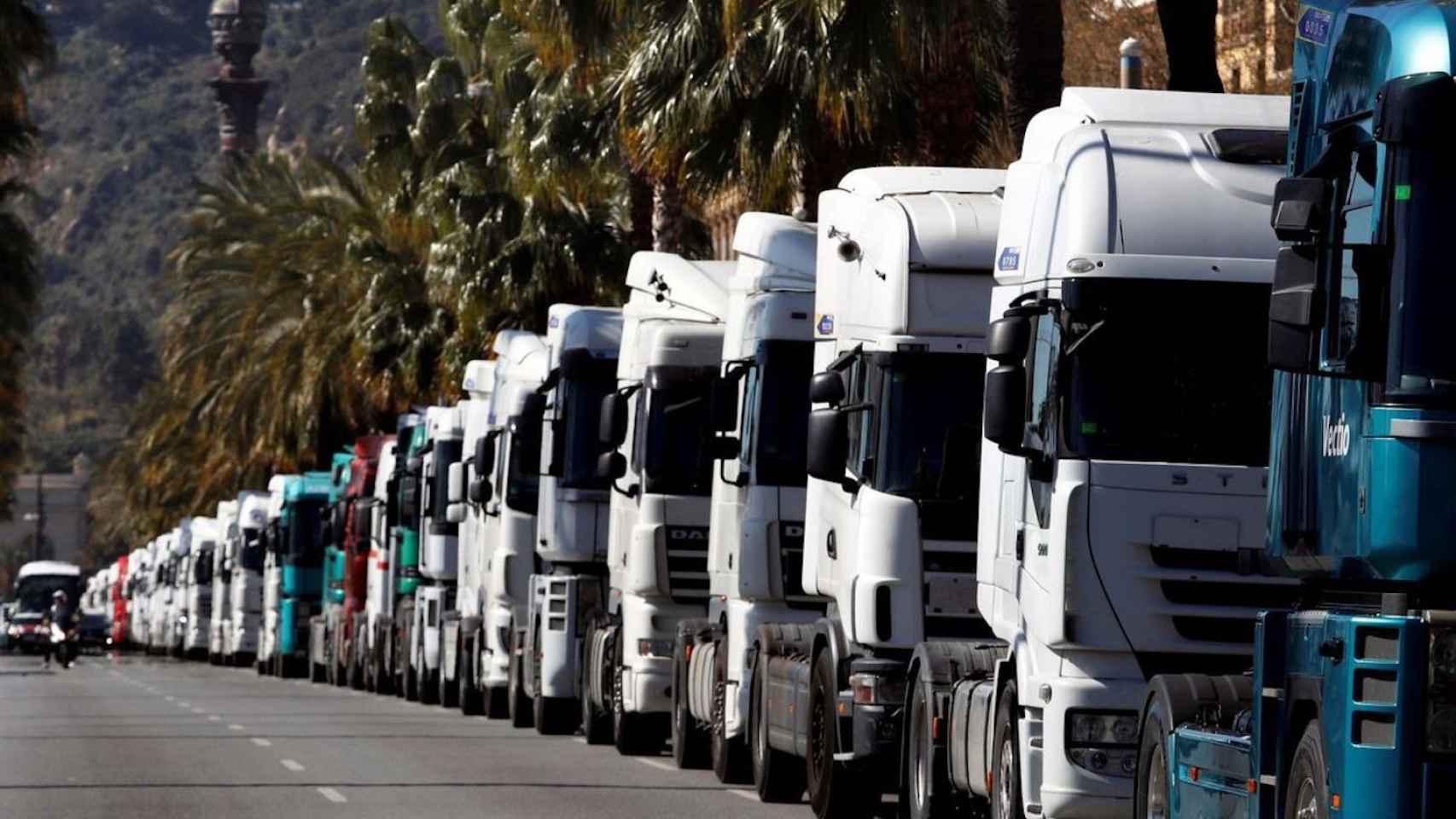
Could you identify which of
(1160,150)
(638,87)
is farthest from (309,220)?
(1160,150)

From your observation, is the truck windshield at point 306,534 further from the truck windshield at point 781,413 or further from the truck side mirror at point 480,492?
the truck windshield at point 781,413

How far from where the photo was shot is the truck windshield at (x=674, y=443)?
23328 millimetres

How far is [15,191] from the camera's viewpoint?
58906mm

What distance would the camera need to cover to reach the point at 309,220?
65625mm

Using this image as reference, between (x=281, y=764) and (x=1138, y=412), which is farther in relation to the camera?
(x=281, y=764)

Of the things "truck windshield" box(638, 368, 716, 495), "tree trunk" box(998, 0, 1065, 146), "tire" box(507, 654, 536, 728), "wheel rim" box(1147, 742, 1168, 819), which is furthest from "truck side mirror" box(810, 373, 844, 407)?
"tire" box(507, 654, 536, 728)

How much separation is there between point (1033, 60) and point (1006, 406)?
513 inches

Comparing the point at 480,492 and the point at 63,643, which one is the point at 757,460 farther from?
the point at 63,643

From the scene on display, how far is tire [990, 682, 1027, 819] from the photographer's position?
1355 cm

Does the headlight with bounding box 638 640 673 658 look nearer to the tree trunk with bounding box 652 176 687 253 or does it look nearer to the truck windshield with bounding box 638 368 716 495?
the truck windshield with bounding box 638 368 716 495

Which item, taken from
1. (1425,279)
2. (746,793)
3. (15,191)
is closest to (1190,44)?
(746,793)

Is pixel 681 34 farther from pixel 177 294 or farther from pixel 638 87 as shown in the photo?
pixel 177 294

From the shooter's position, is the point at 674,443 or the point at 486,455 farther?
the point at 486,455

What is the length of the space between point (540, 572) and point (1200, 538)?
17973mm
